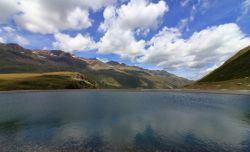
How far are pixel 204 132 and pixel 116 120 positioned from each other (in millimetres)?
27021

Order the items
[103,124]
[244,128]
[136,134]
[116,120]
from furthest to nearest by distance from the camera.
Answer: [116,120] < [103,124] < [244,128] < [136,134]

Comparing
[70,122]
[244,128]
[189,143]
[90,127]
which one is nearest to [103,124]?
[90,127]

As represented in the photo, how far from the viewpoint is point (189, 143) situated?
45156 millimetres

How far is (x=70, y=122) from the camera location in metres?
67.2

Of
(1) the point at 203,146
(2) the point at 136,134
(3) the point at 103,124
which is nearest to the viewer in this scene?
(1) the point at 203,146

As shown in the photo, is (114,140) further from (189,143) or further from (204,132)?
(204,132)

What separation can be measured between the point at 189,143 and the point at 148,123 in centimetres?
2171

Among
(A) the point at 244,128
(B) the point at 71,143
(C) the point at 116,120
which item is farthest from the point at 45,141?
(A) the point at 244,128

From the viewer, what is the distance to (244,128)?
58.6 metres

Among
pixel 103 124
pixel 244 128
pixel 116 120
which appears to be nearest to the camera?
pixel 244 128

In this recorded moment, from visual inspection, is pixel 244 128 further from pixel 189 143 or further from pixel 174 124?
pixel 189 143

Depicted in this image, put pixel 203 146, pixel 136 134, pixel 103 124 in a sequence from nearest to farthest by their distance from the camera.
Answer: pixel 203 146, pixel 136 134, pixel 103 124

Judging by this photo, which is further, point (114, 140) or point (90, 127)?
point (90, 127)

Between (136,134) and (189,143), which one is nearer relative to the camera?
(189,143)
